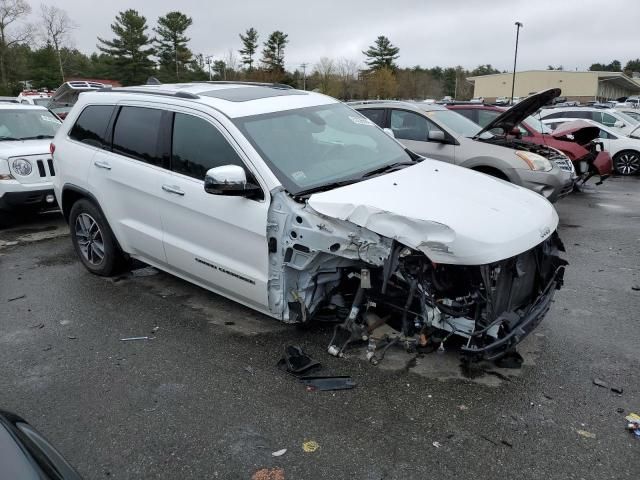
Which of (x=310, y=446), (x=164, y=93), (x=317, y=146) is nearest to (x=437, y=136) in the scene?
(x=317, y=146)

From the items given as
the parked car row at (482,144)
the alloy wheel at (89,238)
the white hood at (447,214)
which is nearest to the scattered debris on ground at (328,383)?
the white hood at (447,214)

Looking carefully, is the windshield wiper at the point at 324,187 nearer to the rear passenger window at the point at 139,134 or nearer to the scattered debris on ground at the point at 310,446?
the rear passenger window at the point at 139,134

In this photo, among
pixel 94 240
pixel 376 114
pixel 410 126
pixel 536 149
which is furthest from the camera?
pixel 376 114

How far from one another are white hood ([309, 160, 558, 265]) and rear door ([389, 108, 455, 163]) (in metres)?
4.01

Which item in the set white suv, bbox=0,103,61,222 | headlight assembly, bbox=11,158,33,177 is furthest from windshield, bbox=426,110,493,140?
headlight assembly, bbox=11,158,33,177

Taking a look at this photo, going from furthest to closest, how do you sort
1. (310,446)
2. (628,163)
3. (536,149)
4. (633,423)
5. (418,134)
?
1. (628,163)
2. (418,134)
3. (536,149)
4. (633,423)
5. (310,446)

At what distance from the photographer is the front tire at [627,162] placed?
13.5 m

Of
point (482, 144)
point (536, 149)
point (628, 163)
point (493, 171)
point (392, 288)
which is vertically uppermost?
point (482, 144)

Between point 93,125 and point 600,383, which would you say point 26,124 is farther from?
point 600,383

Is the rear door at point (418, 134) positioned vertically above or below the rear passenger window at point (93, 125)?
below

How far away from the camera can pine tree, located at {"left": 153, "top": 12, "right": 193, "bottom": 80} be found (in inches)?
2832

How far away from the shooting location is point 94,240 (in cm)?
538

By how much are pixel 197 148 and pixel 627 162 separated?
13267 millimetres

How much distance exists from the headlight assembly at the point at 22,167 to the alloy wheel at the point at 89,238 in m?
2.60
